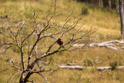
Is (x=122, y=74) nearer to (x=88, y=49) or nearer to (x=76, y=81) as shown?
(x=76, y=81)

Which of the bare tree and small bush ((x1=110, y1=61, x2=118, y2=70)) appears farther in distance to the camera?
small bush ((x1=110, y1=61, x2=118, y2=70))

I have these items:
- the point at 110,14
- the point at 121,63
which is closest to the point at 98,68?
the point at 121,63

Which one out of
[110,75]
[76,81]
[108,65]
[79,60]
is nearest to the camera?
[76,81]

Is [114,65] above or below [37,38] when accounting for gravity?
below

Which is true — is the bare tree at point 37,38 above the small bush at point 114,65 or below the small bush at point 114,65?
above

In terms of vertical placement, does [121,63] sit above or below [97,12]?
below

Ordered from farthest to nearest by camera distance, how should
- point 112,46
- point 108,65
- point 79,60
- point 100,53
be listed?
point 112,46
point 100,53
point 79,60
point 108,65

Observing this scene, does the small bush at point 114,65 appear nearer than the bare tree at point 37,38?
No

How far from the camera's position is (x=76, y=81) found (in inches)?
350

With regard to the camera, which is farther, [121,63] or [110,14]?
[110,14]

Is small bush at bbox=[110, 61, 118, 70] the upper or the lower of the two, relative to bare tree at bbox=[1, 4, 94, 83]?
lower

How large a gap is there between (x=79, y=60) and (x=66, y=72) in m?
2.18

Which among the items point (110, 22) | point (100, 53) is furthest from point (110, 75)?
point (110, 22)

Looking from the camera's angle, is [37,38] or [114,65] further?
[114,65]
